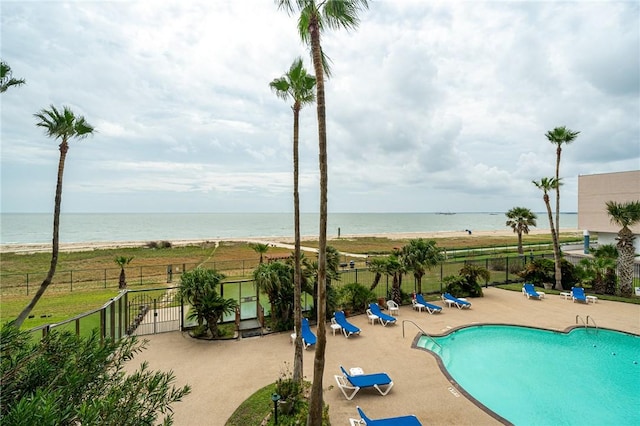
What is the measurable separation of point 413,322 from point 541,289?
11.4m

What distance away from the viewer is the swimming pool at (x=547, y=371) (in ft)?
→ 25.0

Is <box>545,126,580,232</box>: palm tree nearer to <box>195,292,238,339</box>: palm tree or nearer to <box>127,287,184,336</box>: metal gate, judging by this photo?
<box>195,292,238,339</box>: palm tree

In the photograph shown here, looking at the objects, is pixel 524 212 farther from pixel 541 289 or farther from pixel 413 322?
pixel 413 322

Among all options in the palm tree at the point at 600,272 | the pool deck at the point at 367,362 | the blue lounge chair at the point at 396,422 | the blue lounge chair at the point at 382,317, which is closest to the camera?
the blue lounge chair at the point at 396,422

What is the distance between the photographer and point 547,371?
961 centimetres

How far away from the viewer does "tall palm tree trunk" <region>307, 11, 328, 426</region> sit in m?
5.32

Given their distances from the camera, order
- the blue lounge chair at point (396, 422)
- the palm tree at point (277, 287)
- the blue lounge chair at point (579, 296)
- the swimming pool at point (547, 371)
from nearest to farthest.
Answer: the blue lounge chair at point (396, 422) < the swimming pool at point (547, 371) < the palm tree at point (277, 287) < the blue lounge chair at point (579, 296)

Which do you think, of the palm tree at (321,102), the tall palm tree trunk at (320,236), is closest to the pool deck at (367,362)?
the tall palm tree trunk at (320,236)

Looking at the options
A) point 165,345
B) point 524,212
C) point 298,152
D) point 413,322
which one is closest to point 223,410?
point 165,345

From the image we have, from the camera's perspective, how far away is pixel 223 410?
710cm

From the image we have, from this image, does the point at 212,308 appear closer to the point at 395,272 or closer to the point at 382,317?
the point at 382,317

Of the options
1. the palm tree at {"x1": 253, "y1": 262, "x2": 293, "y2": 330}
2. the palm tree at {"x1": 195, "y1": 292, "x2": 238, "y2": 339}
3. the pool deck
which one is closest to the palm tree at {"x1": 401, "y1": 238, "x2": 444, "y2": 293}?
the pool deck

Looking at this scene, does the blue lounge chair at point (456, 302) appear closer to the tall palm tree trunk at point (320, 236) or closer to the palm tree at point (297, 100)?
the palm tree at point (297, 100)

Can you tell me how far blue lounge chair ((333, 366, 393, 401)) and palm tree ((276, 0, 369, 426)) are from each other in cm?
241
